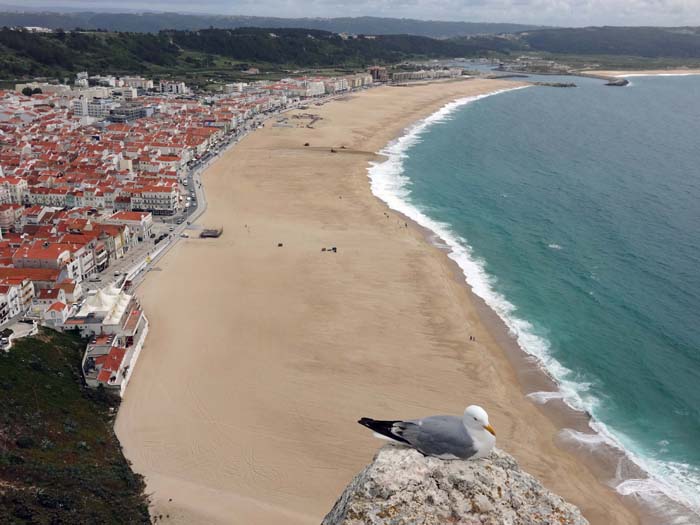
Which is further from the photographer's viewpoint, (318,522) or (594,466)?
(594,466)

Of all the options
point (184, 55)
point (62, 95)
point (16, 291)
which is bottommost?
point (16, 291)

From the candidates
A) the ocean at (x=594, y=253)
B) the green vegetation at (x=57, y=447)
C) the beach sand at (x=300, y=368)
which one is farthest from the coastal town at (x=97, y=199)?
the ocean at (x=594, y=253)

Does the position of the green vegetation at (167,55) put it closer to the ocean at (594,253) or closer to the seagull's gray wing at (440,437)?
the ocean at (594,253)

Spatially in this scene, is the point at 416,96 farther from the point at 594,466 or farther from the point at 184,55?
the point at 594,466

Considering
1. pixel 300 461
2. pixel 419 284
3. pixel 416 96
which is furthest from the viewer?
pixel 416 96

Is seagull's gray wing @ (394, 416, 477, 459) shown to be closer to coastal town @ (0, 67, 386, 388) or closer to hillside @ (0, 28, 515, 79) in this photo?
coastal town @ (0, 67, 386, 388)

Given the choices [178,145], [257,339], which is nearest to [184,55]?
[178,145]
